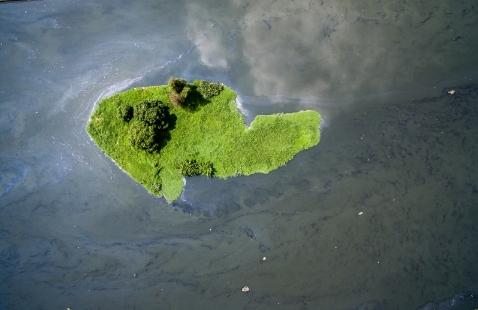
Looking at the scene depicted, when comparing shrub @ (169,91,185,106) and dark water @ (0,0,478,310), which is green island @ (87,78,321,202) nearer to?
shrub @ (169,91,185,106)

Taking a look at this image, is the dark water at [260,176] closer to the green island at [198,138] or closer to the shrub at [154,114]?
the green island at [198,138]

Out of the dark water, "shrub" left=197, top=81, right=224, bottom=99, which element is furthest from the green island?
the dark water

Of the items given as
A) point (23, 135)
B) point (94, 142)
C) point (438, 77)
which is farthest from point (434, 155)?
point (23, 135)

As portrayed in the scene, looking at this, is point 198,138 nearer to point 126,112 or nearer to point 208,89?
point 208,89

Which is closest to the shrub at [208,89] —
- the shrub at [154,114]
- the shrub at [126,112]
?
the shrub at [154,114]

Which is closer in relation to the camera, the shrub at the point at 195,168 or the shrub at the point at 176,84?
the shrub at the point at 176,84

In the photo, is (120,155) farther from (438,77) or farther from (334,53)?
(438,77)

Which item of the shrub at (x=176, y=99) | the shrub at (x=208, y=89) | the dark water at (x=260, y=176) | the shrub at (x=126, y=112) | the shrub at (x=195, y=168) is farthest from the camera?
the shrub at (x=208, y=89)
